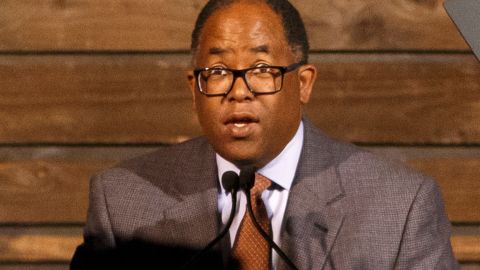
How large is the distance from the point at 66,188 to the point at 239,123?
103 cm

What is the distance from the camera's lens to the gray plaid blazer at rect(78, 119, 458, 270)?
182 cm

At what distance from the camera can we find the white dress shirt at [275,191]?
1853 millimetres

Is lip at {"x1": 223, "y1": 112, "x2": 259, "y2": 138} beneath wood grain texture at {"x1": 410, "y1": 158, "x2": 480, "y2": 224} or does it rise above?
above

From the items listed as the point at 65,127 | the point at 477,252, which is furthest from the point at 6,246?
the point at 477,252

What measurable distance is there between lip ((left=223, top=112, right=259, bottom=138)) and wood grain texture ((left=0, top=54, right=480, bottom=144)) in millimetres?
882

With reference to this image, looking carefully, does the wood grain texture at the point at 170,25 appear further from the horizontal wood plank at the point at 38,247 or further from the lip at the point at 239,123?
the lip at the point at 239,123

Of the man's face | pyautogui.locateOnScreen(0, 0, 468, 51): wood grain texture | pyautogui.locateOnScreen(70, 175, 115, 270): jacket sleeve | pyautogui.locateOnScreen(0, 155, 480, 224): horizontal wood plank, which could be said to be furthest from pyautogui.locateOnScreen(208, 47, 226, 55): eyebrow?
pyautogui.locateOnScreen(0, 155, 480, 224): horizontal wood plank

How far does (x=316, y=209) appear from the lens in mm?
1865

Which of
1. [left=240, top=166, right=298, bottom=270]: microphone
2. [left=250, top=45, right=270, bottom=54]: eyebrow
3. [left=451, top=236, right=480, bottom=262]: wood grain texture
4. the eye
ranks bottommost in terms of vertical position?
[left=451, top=236, right=480, bottom=262]: wood grain texture

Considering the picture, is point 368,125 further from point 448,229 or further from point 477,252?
point 448,229

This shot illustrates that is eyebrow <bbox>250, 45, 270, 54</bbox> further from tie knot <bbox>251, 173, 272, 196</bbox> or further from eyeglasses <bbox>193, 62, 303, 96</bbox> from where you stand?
tie knot <bbox>251, 173, 272, 196</bbox>

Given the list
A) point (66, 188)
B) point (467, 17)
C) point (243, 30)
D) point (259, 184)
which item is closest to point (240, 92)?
point (243, 30)

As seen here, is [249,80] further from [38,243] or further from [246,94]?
[38,243]

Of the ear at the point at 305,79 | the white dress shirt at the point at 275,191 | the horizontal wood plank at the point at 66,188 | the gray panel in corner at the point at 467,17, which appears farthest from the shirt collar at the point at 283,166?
the horizontal wood plank at the point at 66,188
